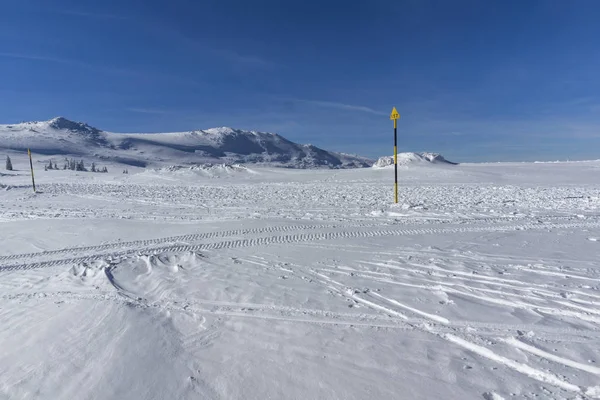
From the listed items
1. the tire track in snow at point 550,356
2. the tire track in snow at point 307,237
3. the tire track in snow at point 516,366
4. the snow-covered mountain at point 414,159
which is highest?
the snow-covered mountain at point 414,159

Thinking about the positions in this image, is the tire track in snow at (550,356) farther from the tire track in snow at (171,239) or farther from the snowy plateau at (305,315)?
the tire track in snow at (171,239)

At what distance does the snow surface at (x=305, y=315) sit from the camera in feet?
11.1

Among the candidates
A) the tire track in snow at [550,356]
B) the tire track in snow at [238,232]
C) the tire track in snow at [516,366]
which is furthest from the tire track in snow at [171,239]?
the tire track in snow at [550,356]

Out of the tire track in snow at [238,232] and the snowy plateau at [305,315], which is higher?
the tire track in snow at [238,232]

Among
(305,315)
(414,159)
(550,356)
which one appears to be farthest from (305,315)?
(414,159)

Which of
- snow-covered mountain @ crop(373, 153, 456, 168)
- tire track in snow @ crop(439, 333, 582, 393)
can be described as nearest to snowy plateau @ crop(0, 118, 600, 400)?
tire track in snow @ crop(439, 333, 582, 393)

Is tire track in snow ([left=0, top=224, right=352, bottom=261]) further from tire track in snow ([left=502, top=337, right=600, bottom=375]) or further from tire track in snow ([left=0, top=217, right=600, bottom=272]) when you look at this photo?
tire track in snow ([left=502, top=337, right=600, bottom=375])

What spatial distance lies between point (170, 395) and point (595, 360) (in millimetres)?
3943

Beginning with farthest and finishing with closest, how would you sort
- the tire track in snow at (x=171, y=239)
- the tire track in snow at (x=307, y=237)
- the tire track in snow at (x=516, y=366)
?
the tire track in snow at (x=171, y=239) → the tire track in snow at (x=307, y=237) → the tire track in snow at (x=516, y=366)

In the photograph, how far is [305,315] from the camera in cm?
472

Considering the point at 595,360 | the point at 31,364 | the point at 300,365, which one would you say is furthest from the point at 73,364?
the point at 595,360

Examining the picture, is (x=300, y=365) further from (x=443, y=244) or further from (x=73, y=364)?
(x=443, y=244)

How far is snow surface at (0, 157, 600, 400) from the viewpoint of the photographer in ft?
11.1

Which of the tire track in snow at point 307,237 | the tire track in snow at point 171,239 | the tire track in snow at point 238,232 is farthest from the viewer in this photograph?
the tire track in snow at point 238,232
